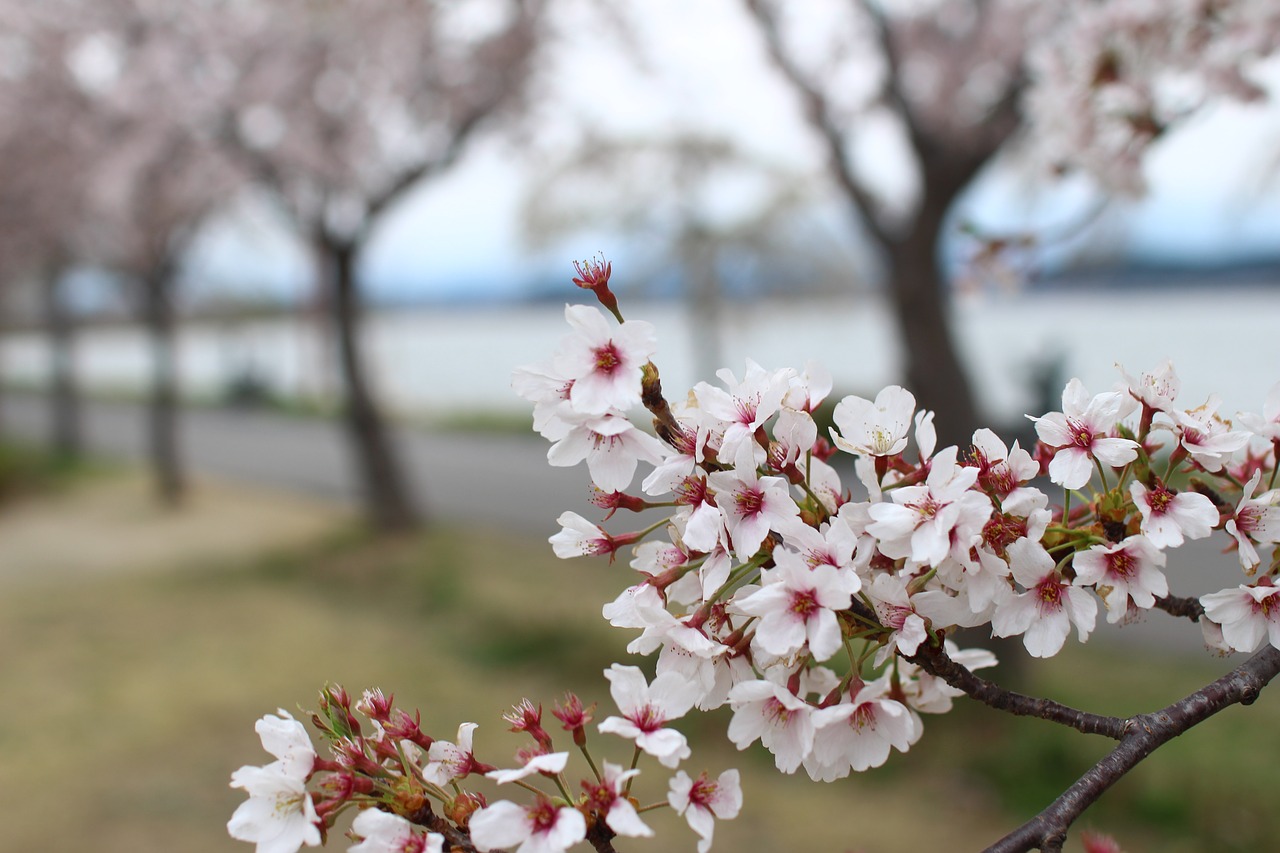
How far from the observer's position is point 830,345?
48.9ft

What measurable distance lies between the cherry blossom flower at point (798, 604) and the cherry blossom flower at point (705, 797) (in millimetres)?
104

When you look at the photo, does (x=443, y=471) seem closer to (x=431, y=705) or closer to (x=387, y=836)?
(x=431, y=705)

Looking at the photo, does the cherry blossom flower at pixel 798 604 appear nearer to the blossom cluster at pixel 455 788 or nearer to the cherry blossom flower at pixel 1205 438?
the blossom cluster at pixel 455 788

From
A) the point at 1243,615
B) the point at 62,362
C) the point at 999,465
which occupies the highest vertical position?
the point at 999,465

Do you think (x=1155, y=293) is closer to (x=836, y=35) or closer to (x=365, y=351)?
(x=836, y=35)

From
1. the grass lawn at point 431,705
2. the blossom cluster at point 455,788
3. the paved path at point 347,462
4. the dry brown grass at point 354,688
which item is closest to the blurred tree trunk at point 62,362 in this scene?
the paved path at point 347,462

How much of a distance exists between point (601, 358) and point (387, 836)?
34 centimetres

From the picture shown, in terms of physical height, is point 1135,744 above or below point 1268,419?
below

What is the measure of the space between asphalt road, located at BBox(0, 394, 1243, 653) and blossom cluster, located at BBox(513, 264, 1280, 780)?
4.65 m

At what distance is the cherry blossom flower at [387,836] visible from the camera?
2.15 ft

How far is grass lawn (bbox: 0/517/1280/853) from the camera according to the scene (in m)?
3.51

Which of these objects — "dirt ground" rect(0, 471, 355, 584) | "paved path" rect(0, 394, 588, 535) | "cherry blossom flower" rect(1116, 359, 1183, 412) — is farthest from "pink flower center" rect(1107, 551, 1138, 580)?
"dirt ground" rect(0, 471, 355, 584)

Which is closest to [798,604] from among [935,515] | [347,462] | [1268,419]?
[935,515]

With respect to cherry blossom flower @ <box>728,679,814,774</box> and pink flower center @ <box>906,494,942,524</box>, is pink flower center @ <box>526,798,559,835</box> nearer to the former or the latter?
cherry blossom flower @ <box>728,679,814,774</box>
